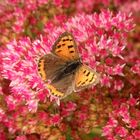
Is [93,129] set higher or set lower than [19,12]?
lower

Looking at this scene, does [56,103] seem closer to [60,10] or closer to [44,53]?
[44,53]

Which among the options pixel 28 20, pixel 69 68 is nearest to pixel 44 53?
pixel 69 68

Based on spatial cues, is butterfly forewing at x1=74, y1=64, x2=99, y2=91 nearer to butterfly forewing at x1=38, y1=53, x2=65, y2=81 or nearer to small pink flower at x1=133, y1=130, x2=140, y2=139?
butterfly forewing at x1=38, y1=53, x2=65, y2=81

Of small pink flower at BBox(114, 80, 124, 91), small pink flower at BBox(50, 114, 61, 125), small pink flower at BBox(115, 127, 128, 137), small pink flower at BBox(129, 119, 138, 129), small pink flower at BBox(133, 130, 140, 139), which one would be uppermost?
small pink flower at BBox(114, 80, 124, 91)

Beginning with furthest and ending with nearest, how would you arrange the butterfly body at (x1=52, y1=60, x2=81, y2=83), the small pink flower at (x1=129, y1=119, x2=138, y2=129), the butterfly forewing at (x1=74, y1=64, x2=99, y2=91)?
the small pink flower at (x1=129, y1=119, x2=138, y2=129), the butterfly body at (x1=52, y1=60, x2=81, y2=83), the butterfly forewing at (x1=74, y1=64, x2=99, y2=91)

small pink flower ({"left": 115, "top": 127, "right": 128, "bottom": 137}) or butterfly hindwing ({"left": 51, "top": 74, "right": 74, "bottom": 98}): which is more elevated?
butterfly hindwing ({"left": 51, "top": 74, "right": 74, "bottom": 98})

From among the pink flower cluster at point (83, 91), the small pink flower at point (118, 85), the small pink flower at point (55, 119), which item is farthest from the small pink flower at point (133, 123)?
the small pink flower at point (55, 119)

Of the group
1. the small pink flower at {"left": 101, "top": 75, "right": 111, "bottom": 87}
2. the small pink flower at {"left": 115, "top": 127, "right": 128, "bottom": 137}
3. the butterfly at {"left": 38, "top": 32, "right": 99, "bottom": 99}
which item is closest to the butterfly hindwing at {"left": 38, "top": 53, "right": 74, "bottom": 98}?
the butterfly at {"left": 38, "top": 32, "right": 99, "bottom": 99}

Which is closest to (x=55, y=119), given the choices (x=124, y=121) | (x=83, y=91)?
(x=83, y=91)
